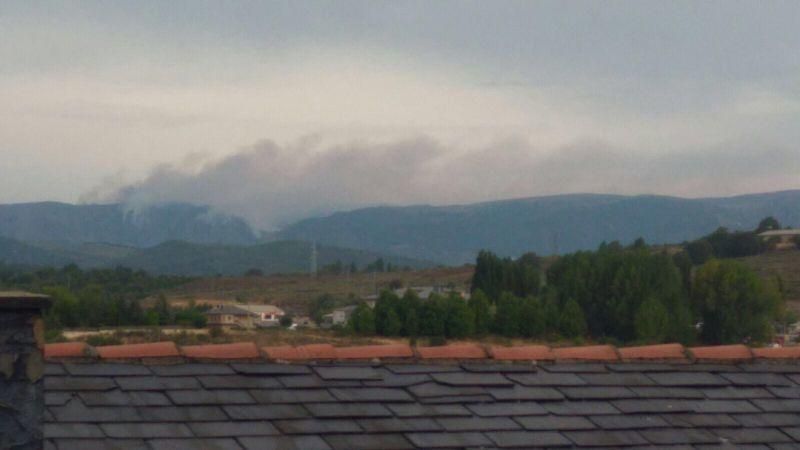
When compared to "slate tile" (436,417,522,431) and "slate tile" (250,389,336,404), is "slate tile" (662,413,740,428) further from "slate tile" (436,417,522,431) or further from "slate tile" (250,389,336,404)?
"slate tile" (250,389,336,404)

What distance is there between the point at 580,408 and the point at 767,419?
1.02 metres

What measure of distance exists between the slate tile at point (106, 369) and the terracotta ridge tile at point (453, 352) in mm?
1468

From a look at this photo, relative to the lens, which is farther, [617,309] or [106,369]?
[617,309]

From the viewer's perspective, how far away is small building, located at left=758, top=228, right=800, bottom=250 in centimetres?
8969

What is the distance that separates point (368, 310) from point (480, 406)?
1965 inches

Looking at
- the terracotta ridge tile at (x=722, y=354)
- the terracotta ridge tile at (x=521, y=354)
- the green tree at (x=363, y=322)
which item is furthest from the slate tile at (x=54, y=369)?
the green tree at (x=363, y=322)

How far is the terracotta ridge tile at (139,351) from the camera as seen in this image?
18.3ft

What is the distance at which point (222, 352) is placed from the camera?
574 cm

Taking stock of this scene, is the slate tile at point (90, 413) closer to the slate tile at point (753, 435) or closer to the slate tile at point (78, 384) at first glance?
the slate tile at point (78, 384)

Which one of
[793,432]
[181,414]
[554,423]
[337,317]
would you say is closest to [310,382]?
[181,414]

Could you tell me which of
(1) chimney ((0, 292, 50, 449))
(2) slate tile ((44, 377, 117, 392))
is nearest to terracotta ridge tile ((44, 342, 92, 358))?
(2) slate tile ((44, 377, 117, 392))

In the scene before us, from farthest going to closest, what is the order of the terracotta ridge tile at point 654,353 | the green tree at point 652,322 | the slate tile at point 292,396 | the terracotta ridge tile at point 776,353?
1. the green tree at point 652,322
2. the terracotta ridge tile at point 776,353
3. the terracotta ridge tile at point 654,353
4. the slate tile at point 292,396

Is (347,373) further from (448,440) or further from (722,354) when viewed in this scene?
(722,354)

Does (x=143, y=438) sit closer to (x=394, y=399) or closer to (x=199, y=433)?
(x=199, y=433)
